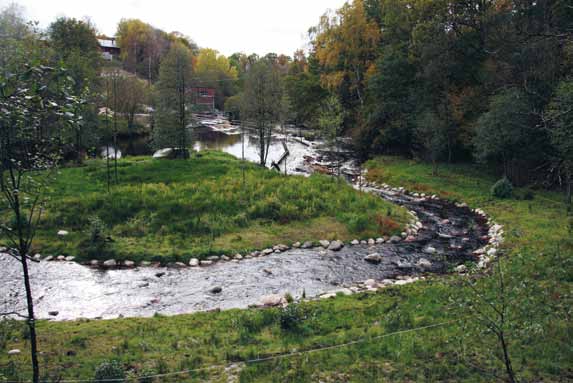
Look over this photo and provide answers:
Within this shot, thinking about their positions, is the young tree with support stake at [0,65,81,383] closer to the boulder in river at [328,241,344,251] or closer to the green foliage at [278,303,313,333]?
the green foliage at [278,303,313,333]

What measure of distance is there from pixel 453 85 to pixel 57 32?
1991 inches

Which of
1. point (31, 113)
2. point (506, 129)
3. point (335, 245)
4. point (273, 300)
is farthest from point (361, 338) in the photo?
point (506, 129)

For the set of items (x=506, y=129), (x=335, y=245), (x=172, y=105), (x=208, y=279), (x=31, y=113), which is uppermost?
(x=172, y=105)

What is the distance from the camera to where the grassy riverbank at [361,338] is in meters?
9.49

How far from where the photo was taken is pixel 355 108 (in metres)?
58.4

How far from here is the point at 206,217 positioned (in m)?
23.7

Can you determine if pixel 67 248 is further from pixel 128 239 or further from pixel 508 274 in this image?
pixel 508 274

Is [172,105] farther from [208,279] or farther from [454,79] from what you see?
[208,279]

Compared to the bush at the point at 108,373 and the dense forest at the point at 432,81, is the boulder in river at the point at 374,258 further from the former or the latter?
the bush at the point at 108,373

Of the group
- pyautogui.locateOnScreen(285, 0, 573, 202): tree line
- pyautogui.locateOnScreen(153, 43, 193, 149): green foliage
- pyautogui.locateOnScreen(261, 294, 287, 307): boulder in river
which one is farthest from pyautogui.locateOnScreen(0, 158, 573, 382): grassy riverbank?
pyautogui.locateOnScreen(153, 43, 193, 149): green foliage

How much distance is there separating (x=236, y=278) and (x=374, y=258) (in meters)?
6.40

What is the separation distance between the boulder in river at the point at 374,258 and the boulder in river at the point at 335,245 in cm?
178

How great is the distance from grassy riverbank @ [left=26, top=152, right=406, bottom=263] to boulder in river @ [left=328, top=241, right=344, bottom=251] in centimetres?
87

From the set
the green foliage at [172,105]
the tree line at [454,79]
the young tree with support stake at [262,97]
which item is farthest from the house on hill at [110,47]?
the young tree with support stake at [262,97]
